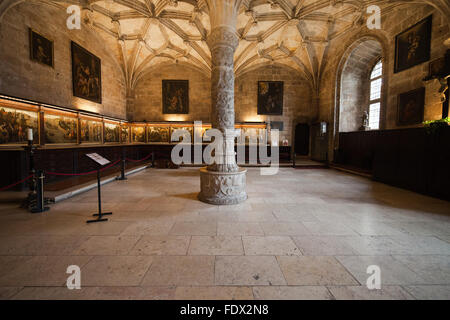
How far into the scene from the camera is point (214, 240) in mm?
2609

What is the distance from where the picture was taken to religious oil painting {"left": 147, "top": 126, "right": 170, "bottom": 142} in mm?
12945

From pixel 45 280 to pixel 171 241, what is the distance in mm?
1250

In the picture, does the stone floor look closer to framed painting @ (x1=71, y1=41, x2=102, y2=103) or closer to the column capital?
the column capital

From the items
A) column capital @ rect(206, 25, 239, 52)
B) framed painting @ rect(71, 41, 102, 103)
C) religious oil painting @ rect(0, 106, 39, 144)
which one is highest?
framed painting @ rect(71, 41, 102, 103)

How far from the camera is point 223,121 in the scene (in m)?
4.36

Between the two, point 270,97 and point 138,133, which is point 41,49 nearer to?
point 138,133

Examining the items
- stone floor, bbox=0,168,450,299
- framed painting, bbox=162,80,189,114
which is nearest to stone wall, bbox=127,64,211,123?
framed painting, bbox=162,80,189,114

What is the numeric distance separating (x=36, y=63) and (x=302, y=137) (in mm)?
14701

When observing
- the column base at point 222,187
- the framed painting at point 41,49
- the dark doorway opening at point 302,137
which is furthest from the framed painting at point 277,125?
the framed painting at point 41,49

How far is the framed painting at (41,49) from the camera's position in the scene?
6914 millimetres

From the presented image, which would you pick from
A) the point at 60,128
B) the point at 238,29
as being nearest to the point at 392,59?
the point at 238,29

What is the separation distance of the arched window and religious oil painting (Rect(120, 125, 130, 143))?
14.6 m
